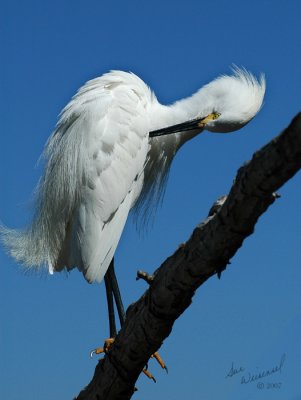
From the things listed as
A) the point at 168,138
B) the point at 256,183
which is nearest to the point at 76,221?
the point at 168,138

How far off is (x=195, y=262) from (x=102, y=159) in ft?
8.00

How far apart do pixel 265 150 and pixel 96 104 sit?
2936mm

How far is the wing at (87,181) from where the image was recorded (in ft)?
18.2

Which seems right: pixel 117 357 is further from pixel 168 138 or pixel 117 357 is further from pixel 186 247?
pixel 168 138

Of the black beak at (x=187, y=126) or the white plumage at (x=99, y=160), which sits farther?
the black beak at (x=187, y=126)

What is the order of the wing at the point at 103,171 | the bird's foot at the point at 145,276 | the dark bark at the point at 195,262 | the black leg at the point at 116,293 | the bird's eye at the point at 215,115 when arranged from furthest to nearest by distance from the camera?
1. the bird's eye at the point at 215,115
2. the black leg at the point at 116,293
3. the wing at the point at 103,171
4. the bird's foot at the point at 145,276
5. the dark bark at the point at 195,262

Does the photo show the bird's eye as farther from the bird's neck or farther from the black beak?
the bird's neck

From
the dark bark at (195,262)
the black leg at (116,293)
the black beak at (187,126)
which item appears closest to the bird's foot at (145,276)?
the dark bark at (195,262)

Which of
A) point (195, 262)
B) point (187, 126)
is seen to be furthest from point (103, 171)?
point (195, 262)

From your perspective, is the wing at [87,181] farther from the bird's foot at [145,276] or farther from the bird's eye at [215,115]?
the bird's foot at [145,276]

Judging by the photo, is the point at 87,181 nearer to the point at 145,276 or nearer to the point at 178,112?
the point at 178,112

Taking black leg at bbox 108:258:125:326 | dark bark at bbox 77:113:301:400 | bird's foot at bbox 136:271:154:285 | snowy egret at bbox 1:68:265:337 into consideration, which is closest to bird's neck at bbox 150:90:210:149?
snowy egret at bbox 1:68:265:337

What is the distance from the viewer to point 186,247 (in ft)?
11.1

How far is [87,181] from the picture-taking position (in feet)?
18.3
